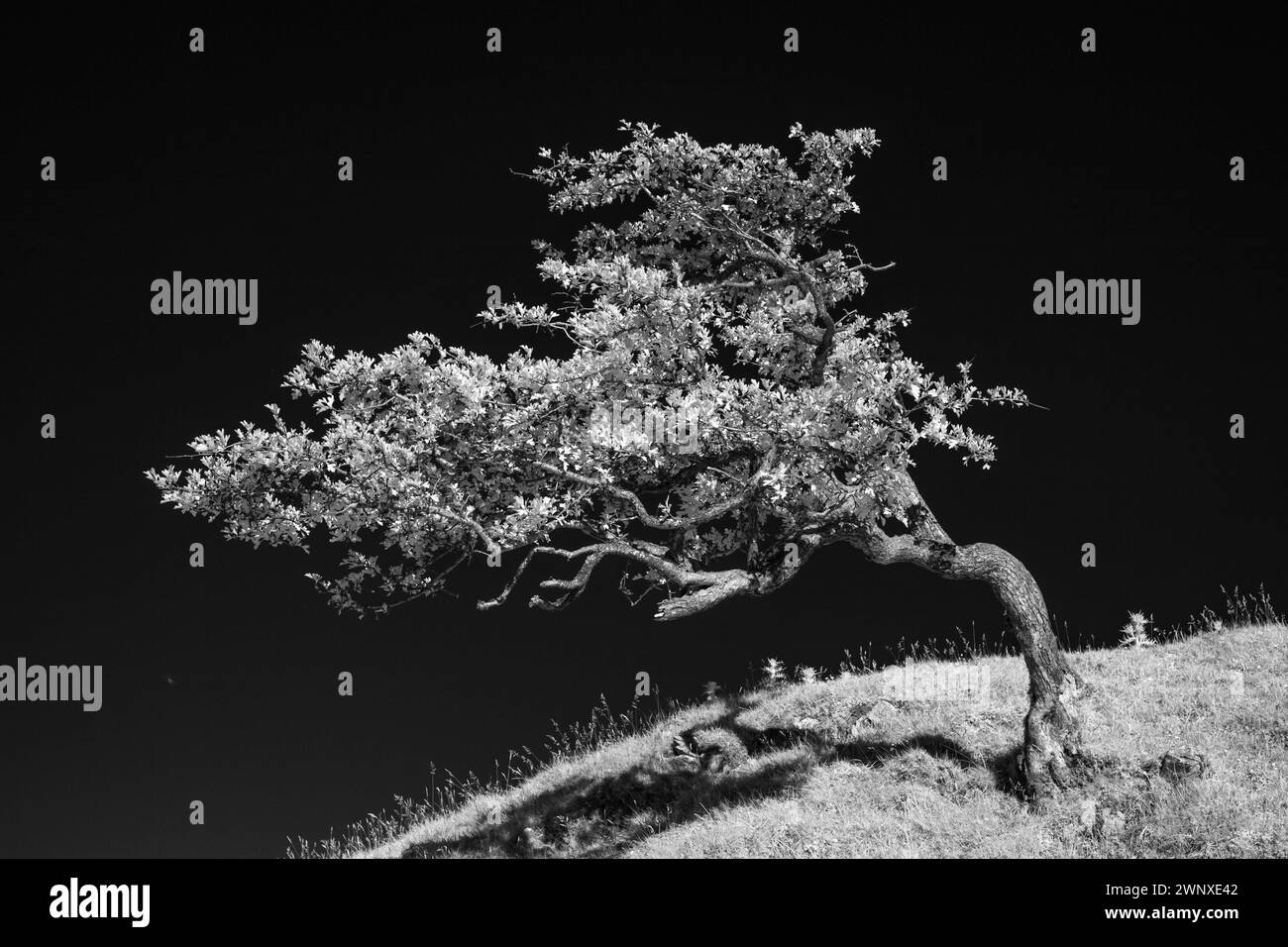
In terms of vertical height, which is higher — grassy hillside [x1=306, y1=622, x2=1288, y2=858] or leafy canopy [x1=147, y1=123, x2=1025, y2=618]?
→ leafy canopy [x1=147, y1=123, x2=1025, y2=618]

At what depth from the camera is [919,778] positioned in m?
14.6

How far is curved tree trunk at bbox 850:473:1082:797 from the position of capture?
13914mm

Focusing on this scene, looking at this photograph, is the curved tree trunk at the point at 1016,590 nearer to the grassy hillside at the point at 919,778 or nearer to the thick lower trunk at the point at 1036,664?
the thick lower trunk at the point at 1036,664

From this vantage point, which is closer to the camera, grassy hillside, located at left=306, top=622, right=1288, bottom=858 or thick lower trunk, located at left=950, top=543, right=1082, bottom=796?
grassy hillside, located at left=306, top=622, right=1288, bottom=858

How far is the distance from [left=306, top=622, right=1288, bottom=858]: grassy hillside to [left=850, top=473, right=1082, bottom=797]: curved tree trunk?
0.60 m

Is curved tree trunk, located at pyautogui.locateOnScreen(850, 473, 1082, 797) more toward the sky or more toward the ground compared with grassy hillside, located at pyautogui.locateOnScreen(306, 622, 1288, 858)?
more toward the sky

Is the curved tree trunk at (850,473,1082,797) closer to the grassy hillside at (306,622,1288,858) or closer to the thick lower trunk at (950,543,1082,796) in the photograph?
the thick lower trunk at (950,543,1082,796)

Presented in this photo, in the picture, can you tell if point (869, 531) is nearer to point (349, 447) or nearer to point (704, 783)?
point (704, 783)

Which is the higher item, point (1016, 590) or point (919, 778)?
point (1016, 590)

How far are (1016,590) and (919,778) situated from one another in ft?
8.71

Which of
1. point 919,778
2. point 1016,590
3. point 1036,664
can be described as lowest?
point 919,778

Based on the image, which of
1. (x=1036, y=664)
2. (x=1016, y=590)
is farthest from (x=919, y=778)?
(x=1016, y=590)

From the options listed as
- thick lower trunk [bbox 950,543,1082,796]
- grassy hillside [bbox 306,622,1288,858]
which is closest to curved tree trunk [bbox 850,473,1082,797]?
thick lower trunk [bbox 950,543,1082,796]

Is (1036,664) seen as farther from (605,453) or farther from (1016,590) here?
(605,453)
